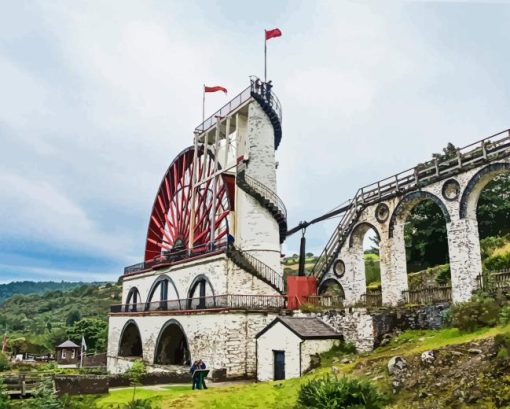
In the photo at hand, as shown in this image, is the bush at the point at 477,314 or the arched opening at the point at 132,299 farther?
the arched opening at the point at 132,299

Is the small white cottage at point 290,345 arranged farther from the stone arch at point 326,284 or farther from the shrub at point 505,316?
the shrub at point 505,316

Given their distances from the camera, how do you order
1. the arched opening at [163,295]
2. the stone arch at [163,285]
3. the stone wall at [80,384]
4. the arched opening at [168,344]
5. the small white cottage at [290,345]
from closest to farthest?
1. the stone wall at [80,384]
2. the small white cottage at [290,345]
3. the arched opening at [168,344]
4. the arched opening at [163,295]
5. the stone arch at [163,285]

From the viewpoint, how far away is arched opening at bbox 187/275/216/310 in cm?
2258

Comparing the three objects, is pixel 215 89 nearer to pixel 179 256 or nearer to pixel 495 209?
pixel 179 256

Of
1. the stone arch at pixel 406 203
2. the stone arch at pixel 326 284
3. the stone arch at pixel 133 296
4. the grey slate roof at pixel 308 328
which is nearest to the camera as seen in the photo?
the grey slate roof at pixel 308 328

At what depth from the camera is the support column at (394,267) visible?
20.8 m

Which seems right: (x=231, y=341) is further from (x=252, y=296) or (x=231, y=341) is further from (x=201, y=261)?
(x=201, y=261)

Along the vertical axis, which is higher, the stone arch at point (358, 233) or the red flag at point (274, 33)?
the red flag at point (274, 33)

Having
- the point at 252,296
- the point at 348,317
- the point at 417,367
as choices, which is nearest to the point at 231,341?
the point at 252,296

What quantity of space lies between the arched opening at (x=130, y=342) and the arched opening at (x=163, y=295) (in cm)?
278

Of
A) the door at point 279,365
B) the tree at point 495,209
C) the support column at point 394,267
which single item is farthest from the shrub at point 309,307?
the tree at point 495,209

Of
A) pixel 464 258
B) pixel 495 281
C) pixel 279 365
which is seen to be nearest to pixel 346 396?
pixel 279 365

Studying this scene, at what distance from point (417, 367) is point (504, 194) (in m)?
25.7

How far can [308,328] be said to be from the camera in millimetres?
17875
